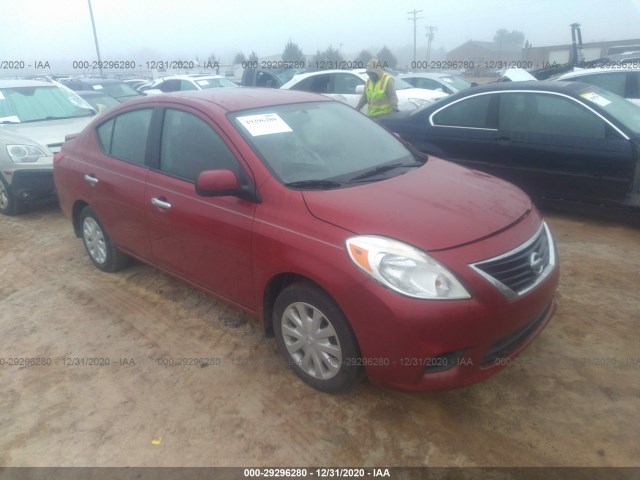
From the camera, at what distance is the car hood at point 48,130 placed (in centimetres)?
619

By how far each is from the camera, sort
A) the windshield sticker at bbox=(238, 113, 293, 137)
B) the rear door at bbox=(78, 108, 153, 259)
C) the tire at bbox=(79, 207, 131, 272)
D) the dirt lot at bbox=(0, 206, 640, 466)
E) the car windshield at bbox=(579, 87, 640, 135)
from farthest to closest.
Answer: the car windshield at bbox=(579, 87, 640, 135) < the tire at bbox=(79, 207, 131, 272) < the rear door at bbox=(78, 108, 153, 259) < the windshield sticker at bbox=(238, 113, 293, 137) < the dirt lot at bbox=(0, 206, 640, 466)

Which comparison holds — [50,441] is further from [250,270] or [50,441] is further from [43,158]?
[43,158]

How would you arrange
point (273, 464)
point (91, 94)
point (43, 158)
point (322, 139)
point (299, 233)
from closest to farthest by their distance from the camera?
point (273, 464) < point (299, 233) < point (322, 139) < point (43, 158) < point (91, 94)

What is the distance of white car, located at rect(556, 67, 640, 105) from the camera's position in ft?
24.4

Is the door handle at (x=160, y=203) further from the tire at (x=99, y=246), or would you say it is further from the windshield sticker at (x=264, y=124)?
the tire at (x=99, y=246)

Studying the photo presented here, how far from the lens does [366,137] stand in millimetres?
3521

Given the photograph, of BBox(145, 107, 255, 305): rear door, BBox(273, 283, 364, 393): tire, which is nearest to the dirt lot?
BBox(273, 283, 364, 393): tire

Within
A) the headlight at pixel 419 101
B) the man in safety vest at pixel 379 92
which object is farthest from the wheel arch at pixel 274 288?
the headlight at pixel 419 101

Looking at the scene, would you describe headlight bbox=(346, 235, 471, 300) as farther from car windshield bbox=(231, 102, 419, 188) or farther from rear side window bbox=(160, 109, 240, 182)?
rear side window bbox=(160, 109, 240, 182)

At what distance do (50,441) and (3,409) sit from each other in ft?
1.66

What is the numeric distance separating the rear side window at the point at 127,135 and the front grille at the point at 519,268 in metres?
2.63

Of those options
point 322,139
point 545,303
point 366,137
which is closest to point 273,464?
point 545,303

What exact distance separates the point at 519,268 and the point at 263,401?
5.16 feet

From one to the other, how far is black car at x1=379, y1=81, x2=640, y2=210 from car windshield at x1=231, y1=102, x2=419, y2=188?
2.24 m
